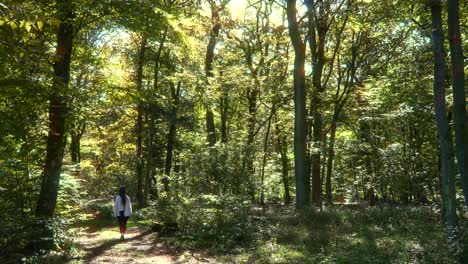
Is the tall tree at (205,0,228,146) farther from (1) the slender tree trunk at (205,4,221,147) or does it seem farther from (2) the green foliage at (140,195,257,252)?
(2) the green foliage at (140,195,257,252)

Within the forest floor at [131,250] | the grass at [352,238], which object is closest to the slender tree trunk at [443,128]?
the grass at [352,238]

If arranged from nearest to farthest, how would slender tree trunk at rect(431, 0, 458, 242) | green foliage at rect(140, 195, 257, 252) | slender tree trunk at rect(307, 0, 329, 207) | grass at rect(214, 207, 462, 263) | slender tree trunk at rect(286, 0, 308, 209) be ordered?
grass at rect(214, 207, 462, 263) < slender tree trunk at rect(431, 0, 458, 242) < green foliage at rect(140, 195, 257, 252) < slender tree trunk at rect(286, 0, 308, 209) < slender tree trunk at rect(307, 0, 329, 207)

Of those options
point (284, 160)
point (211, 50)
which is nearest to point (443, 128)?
point (284, 160)

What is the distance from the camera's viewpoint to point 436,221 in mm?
13586

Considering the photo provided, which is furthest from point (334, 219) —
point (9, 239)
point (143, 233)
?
point (9, 239)

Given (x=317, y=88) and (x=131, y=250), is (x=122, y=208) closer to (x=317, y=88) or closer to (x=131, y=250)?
(x=131, y=250)

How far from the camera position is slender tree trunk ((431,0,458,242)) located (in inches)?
412

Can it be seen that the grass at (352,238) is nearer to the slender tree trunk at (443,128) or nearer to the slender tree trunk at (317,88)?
the slender tree trunk at (443,128)

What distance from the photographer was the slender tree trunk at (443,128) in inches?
412

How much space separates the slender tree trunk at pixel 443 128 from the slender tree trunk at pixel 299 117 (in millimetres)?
6014

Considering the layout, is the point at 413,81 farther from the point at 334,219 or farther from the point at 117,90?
the point at 117,90

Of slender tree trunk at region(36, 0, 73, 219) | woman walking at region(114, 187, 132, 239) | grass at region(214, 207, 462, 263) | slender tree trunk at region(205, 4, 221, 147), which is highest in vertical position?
slender tree trunk at region(205, 4, 221, 147)

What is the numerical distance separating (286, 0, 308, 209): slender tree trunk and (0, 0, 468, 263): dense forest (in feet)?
0.14

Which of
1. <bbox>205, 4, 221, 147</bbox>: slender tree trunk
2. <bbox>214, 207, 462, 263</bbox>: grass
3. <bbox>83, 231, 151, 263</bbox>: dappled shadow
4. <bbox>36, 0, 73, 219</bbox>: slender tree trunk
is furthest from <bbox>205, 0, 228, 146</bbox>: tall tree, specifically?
<bbox>36, 0, 73, 219</bbox>: slender tree trunk
